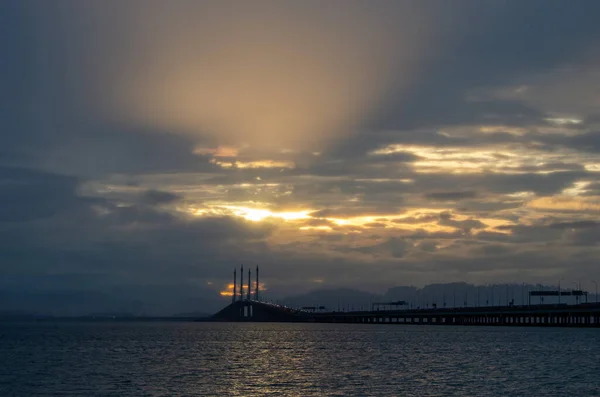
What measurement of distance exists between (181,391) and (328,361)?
37.4m

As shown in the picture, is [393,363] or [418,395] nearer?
[418,395]

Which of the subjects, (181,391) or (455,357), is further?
(455,357)

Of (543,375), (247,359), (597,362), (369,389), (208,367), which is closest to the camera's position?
(369,389)

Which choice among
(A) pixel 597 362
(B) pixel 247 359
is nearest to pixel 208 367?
(B) pixel 247 359

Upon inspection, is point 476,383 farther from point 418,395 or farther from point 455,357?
point 455,357

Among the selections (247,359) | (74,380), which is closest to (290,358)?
(247,359)

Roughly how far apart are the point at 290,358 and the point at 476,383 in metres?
39.9

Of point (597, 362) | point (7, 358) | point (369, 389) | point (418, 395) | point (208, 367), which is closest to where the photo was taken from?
point (418, 395)

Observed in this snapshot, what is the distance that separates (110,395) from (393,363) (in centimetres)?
4174

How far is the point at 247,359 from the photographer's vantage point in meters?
109

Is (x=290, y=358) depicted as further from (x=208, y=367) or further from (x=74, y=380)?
(x=74, y=380)

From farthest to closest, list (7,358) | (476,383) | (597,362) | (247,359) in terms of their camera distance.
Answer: (7,358) < (247,359) < (597,362) < (476,383)

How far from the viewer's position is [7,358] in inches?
4599

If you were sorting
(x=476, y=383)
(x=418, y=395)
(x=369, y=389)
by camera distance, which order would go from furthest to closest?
(x=476, y=383)
(x=369, y=389)
(x=418, y=395)
